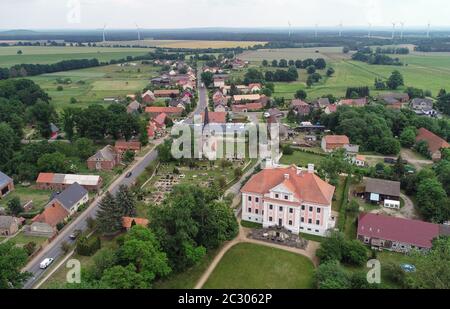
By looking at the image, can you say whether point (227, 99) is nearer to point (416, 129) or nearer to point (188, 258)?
point (416, 129)

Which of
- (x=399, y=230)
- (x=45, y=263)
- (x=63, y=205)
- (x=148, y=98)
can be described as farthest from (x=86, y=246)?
(x=148, y=98)

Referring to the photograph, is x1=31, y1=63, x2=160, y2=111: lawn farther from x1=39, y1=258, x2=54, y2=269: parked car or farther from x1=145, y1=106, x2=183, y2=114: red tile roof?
x1=39, y1=258, x2=54, y2=269: parked car

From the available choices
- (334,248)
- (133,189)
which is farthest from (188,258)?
(133,189)

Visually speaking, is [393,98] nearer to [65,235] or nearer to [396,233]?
[396,233]

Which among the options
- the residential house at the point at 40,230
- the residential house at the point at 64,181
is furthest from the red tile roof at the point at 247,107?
the residential house at the point at 40,230

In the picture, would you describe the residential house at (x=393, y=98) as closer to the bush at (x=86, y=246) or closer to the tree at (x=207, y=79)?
the tree at (x=207, y=79)

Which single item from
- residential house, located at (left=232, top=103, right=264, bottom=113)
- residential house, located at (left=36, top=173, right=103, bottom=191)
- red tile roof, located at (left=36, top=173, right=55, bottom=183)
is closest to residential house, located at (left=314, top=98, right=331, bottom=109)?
residential house, located at (left=232, top=103, right=264, bottom=113)

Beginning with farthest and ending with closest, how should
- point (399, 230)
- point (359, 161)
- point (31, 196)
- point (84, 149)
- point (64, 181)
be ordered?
1. point (84, 149)
2. point (359, 161)
3. point (64, 181)
4. point (31, 196)
5. point (399, 230)
